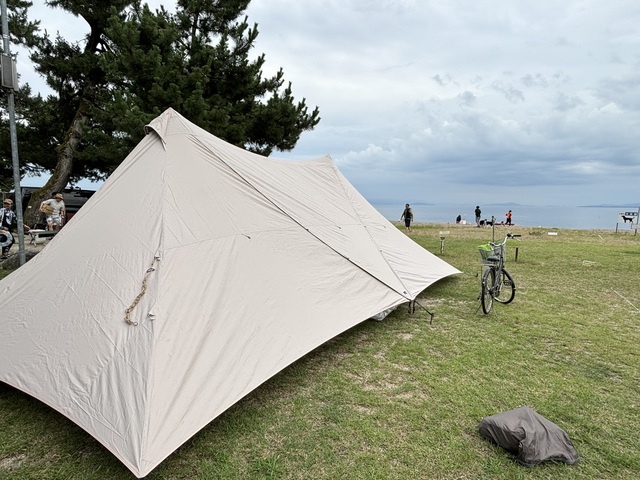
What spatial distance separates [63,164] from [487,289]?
517 inches

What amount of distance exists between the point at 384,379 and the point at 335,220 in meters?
2.18

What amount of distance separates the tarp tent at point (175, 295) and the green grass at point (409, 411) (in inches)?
10.5

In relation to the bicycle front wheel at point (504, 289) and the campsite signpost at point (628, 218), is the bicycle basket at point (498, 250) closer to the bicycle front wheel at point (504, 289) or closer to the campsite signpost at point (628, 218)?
the bicycle front wheel at point (504, 289)

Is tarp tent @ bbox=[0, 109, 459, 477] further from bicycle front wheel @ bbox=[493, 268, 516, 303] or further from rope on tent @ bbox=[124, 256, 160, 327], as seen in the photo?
bicycle front wheel @ bbox=[493, 268, 516, 303]

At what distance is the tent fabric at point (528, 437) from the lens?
7.32 ft

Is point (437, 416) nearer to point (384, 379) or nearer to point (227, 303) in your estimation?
point (384, 379)

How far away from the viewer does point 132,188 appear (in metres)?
3.50

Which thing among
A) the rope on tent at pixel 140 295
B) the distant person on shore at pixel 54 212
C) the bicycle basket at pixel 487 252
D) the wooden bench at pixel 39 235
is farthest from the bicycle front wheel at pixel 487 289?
the distant person on shore at pixel 54 212

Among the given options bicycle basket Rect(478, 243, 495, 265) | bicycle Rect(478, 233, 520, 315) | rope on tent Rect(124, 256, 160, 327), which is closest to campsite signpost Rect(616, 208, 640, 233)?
bicycle Rect(478, 233, 520, 315)

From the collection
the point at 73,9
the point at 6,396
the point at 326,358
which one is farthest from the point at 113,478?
the point at 73,9

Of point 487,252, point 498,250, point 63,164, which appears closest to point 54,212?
point 63,164

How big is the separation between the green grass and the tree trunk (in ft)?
37.3

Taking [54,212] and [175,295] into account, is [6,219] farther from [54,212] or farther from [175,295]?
[175,295]

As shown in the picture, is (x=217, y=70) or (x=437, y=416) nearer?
(x=437, y=416)
